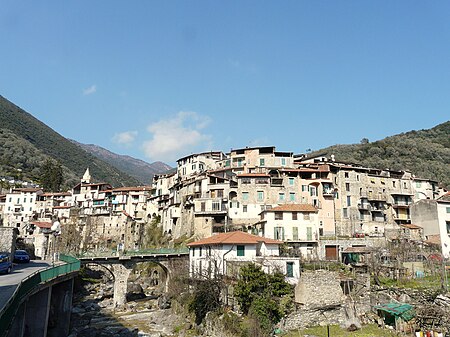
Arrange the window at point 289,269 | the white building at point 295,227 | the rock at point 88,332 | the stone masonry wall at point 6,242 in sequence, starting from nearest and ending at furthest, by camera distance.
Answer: the stone masonry wall at point 6,242
the window at point 289,269
the rock at point 88,332
the white building at point 295,227

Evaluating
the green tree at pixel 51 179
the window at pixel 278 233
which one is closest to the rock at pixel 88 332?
the window at pixel 278 233

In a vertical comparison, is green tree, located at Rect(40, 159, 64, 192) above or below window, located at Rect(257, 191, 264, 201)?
above

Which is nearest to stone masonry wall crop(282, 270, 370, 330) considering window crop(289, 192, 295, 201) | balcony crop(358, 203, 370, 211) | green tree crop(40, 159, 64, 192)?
window crop(289, 192, 295, 201)

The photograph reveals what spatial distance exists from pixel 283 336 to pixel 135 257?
28.1 meters

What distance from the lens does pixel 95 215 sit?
88.2 meters

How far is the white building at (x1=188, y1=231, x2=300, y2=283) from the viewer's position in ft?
119

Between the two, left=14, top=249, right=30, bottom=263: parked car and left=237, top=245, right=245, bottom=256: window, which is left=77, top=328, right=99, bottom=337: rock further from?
left=237, top=245, right=245, bottom=256: window

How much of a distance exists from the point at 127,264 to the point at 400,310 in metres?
35.5

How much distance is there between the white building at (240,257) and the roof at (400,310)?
8129mm

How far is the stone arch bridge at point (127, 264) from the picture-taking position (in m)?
50.4

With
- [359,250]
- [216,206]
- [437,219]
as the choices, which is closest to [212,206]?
[216,206]

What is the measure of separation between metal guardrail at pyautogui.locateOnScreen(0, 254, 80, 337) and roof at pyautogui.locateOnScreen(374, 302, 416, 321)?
26.8 m

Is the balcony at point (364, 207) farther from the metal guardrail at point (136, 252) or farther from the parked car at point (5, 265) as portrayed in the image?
the parked car at point (5, 265)

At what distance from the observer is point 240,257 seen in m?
39.1
